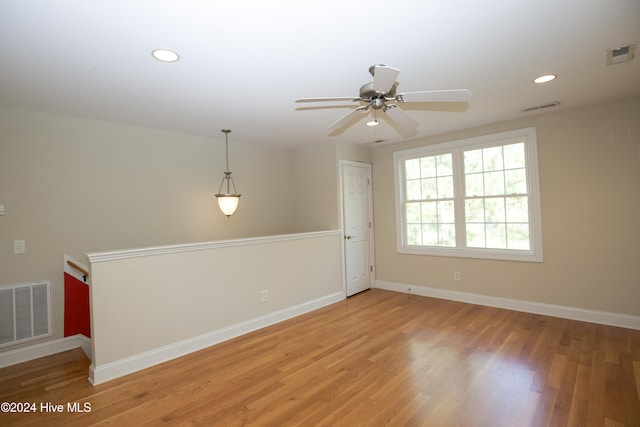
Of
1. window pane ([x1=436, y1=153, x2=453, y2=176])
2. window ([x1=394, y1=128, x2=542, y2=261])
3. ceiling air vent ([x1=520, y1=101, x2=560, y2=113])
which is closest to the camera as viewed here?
ceiling air vent ([x1=520, y1=101, x2=560, y2=113])

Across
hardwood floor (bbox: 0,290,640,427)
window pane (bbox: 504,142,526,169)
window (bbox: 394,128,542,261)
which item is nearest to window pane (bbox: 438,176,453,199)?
window (bbox: 394,128,542,261)

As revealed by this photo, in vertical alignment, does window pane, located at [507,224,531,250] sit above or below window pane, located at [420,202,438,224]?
below

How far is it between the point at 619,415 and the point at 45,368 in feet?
14.8

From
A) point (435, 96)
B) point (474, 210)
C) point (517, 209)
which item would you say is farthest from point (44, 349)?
point (517, 209)

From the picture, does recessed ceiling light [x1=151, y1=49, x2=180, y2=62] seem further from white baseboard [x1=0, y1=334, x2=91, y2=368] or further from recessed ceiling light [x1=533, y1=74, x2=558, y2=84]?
recessed ceiling light [x1=533, y1=74, x2=558, y2=84]

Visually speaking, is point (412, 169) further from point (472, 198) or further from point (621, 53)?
point (621, 53)

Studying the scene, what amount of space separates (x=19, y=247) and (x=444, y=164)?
5138 millimetres

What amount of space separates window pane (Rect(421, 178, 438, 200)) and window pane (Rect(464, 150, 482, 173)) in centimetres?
47

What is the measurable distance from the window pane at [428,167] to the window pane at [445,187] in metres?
0.16

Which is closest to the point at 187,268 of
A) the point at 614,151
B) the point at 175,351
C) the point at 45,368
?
the point at 175,351

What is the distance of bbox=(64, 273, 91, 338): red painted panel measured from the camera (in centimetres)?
314

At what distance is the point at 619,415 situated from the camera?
1.97 meters

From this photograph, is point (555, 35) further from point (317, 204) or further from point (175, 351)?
point (175, 351)

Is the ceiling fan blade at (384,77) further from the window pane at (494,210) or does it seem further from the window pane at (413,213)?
the window pane at (413,213)
